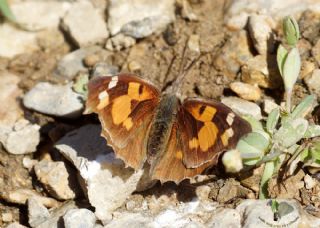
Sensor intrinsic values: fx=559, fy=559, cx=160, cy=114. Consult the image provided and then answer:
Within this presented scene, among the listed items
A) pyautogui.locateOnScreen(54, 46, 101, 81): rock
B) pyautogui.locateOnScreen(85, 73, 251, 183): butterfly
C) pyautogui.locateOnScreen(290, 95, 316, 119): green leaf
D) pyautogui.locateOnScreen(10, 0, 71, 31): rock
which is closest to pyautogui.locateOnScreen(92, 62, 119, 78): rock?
pyautogui.locateOnScreen(54, 46, 101, 81): rock

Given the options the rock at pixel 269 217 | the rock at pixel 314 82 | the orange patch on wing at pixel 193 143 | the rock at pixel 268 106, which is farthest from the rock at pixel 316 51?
the orange patch on wing at pixel 193 143

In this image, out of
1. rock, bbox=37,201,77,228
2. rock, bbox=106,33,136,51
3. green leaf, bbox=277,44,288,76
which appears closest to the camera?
rock, bbox=37,201,77,228

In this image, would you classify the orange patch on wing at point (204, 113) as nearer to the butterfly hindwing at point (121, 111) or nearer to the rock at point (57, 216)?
the butterfly hindwing at point (121, 111)

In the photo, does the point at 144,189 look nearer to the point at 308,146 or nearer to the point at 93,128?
the point at 93,128

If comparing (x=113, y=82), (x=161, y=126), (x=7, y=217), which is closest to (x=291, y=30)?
(x=161, y=126)

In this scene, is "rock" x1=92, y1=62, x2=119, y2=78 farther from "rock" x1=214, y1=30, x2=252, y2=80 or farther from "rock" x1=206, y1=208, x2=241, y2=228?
"rock" x1=206, y1=208, x2=241, y2=228
